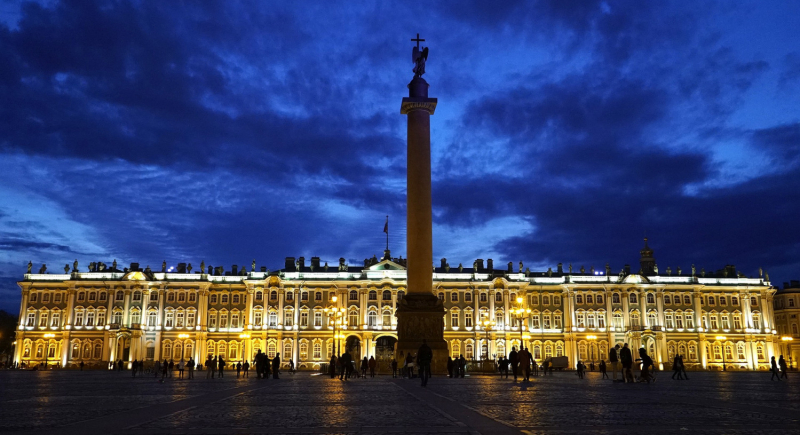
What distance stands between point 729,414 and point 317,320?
73925mm

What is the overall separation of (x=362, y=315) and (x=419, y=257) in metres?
44.9

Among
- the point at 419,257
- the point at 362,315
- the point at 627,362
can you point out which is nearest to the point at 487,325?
the point at 362,315

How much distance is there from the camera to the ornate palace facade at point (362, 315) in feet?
273

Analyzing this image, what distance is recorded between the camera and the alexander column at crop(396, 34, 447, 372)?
38.7 meters

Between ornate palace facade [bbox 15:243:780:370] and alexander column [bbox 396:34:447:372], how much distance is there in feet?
143

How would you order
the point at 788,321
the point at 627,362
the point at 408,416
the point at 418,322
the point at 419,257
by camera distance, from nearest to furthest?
1. the point at 408,416
2. the point at 627,362
3. the point at 418,322
4. the point at 419,257
5. the point at 788,321

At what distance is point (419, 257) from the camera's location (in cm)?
3916

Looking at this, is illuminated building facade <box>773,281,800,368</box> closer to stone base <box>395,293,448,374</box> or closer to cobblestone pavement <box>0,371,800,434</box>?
stone base <box>395,293,448,374</box>

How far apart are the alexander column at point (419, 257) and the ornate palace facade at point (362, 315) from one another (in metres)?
43.4

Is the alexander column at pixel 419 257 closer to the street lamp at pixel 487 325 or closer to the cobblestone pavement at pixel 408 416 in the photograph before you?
the cobblestone pavement at pixel 408 416

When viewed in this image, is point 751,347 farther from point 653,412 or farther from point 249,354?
point 653,412

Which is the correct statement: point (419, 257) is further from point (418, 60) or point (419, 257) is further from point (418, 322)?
point (418, 60)

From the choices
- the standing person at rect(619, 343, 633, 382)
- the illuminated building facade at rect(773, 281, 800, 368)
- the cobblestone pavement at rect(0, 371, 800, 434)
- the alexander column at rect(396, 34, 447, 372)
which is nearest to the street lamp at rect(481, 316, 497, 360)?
the illuminated building facade at rect(773, 281, 800, 368)

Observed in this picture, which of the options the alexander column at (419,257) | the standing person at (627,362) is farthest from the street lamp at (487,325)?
the standing person at (627,362)
